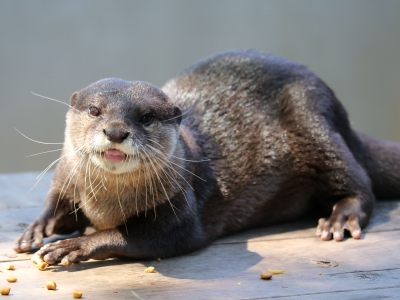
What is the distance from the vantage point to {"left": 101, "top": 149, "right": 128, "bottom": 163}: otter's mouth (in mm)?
2346

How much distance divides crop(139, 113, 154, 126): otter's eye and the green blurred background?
3.71 meters

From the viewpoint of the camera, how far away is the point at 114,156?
236 centimetres

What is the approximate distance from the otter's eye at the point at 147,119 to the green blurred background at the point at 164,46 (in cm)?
371

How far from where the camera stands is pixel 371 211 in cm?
310

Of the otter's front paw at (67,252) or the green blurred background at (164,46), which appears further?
the green blurred background at (164,46)

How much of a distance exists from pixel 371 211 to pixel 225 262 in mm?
862

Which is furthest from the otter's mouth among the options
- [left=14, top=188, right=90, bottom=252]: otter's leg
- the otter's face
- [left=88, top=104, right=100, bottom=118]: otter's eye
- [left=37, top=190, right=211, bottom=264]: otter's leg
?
[left=14, top=188, right=90, bottom=252]: otter's leg

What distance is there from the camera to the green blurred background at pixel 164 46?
6105mm

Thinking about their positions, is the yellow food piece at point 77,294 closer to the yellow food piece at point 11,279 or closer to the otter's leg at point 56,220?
the yellow food piece at point 11,279

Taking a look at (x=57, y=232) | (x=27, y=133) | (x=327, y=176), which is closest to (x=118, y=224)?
(x=57, y=232)

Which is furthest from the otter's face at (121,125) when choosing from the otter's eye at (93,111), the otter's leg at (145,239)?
the otter's leg at (145,239)

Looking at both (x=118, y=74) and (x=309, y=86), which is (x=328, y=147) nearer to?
(x=309, y=86)

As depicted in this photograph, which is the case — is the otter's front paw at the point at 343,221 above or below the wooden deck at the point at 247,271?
above

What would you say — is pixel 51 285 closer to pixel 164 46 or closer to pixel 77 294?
pixel 77 294
